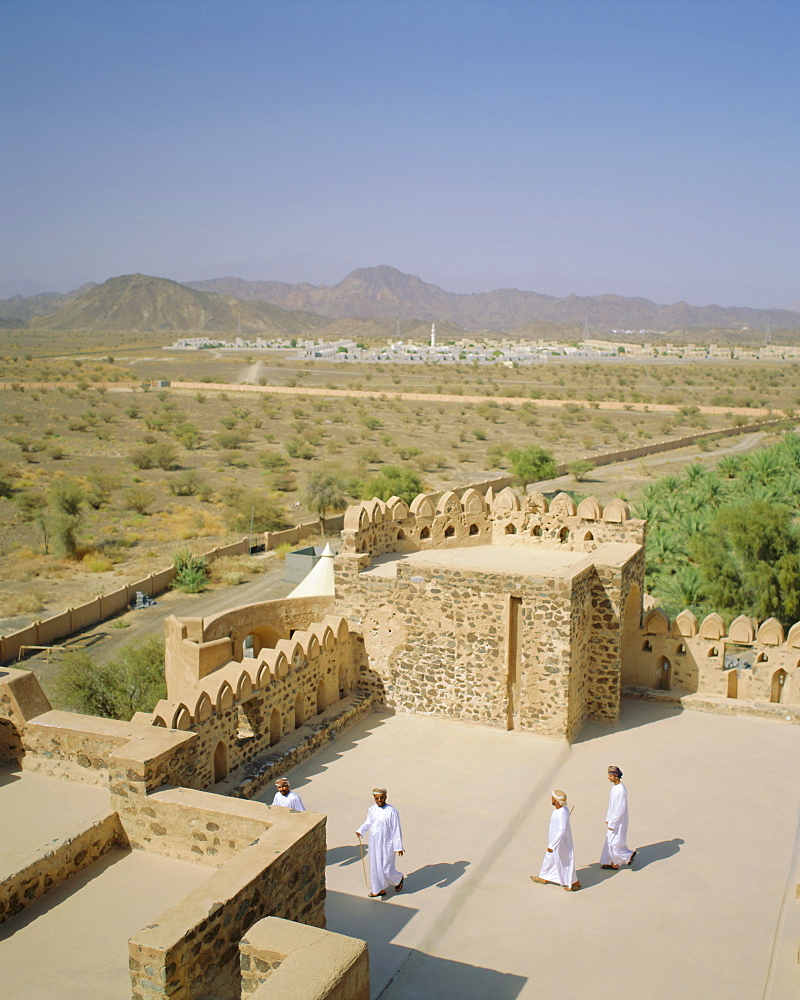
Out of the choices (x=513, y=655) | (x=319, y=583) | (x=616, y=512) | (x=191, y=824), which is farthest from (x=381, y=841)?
(x=616, y=512)

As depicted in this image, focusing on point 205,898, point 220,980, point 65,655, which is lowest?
point 65,655

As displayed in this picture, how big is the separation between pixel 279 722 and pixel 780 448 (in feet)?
76.0

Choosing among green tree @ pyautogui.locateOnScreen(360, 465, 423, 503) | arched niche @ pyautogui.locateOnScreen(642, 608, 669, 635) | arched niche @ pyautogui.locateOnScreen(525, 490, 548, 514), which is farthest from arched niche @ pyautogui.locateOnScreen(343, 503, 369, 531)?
green tree @ pyautogui.locateOnScreen(360, 465, 423, 503)

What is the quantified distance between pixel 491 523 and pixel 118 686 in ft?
19.8

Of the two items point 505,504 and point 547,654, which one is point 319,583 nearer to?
point 505,504

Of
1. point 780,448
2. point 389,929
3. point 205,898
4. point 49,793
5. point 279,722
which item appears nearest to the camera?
point 205,898

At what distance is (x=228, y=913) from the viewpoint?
5.08 m

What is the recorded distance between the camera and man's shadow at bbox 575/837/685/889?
766cm

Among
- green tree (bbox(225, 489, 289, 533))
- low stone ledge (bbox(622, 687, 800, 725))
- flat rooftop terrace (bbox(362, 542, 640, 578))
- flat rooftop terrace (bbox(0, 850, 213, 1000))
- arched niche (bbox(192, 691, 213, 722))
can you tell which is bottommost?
green tree (bbox(225, 489, 289, 533))

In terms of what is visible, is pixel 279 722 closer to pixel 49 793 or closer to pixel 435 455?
pixel 49 793

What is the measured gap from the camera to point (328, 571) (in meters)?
Result: 12.9

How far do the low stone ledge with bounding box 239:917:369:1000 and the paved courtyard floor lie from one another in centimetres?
181

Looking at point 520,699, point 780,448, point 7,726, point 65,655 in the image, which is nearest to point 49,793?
point 7,726

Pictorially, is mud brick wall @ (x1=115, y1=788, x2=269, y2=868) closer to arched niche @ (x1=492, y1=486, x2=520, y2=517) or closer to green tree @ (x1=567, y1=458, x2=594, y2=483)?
arched niche @ (x1=492, y1=486, x2=520, y2=517)
